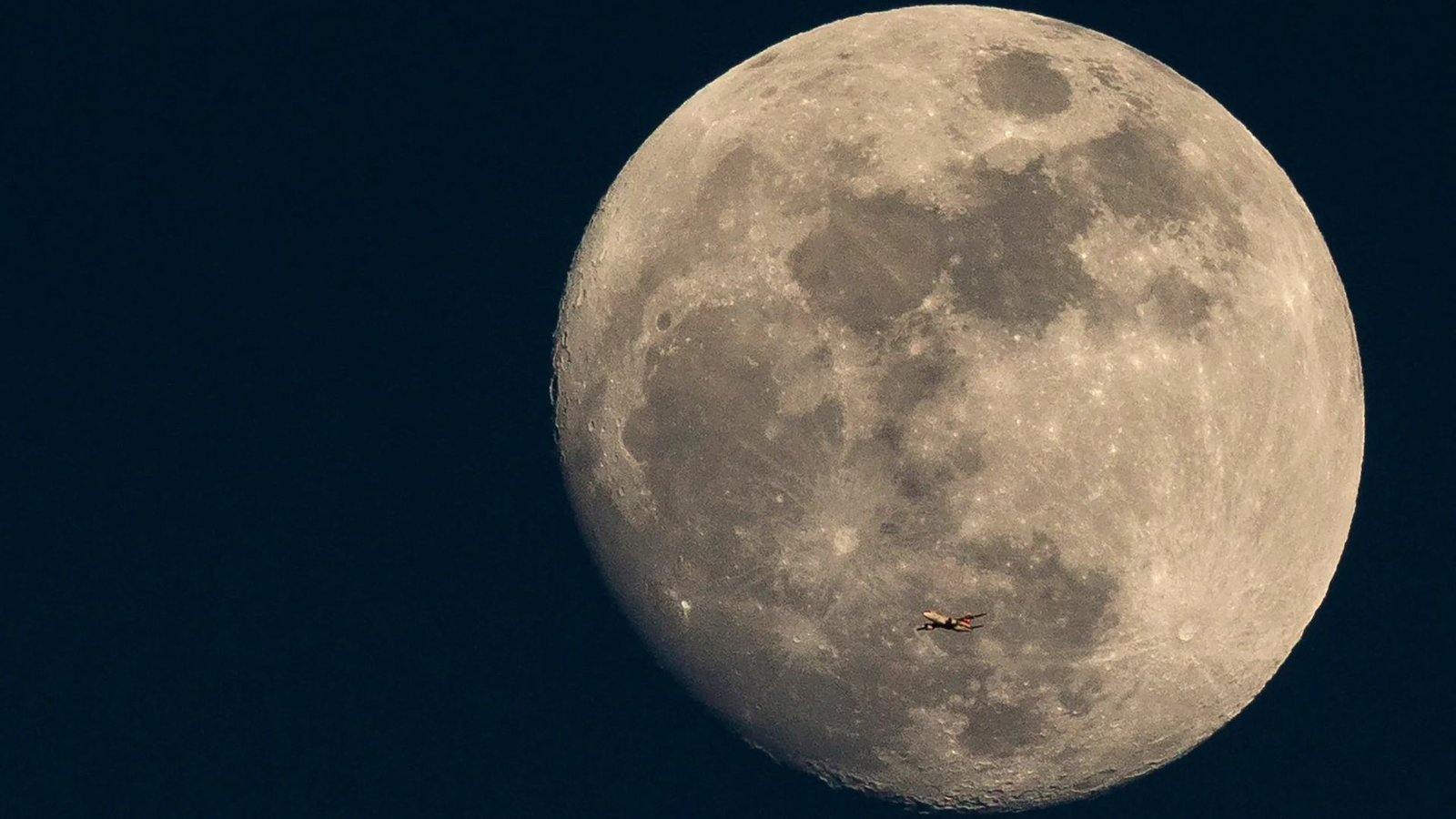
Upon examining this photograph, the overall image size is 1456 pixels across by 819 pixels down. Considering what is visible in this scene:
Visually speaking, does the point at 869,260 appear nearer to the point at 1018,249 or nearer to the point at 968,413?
the point at 1018,249

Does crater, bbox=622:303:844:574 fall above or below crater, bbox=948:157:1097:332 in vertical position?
below

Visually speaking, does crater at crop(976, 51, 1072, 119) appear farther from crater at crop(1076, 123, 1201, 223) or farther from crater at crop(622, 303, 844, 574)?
crater at crop(622, 303, 844, 574)

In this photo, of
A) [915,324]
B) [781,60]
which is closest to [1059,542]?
[915,324]

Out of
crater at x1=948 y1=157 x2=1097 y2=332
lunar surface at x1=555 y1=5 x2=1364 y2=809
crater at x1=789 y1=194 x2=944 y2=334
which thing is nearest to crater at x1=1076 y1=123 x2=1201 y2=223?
lunar surface at x1=555 y1=5 x2=1364 y2=809

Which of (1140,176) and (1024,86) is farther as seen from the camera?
(1024,86)

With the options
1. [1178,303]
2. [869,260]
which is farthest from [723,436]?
[1178,303]
